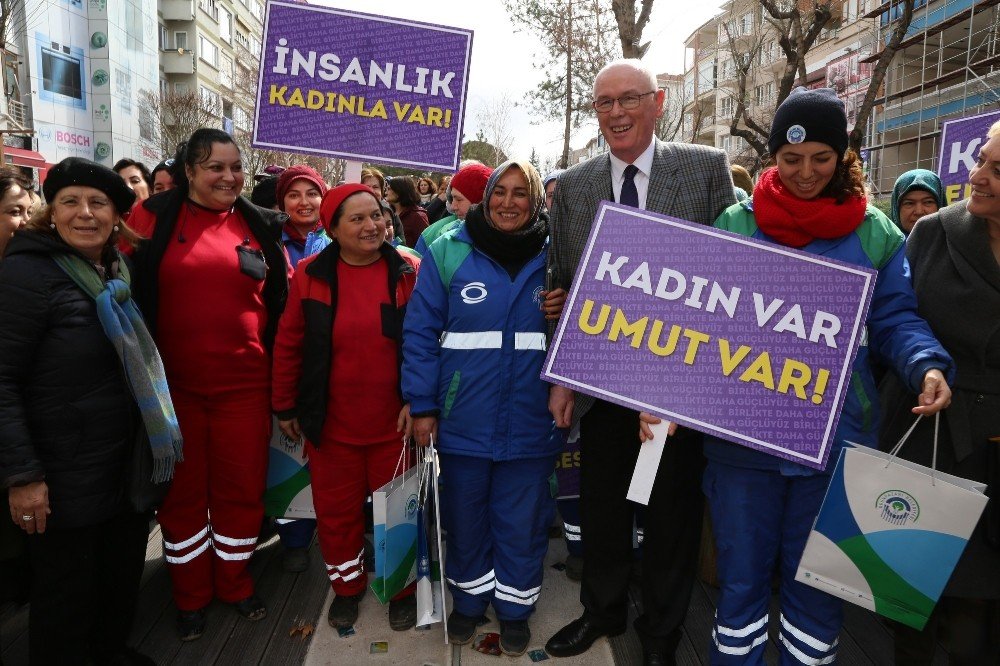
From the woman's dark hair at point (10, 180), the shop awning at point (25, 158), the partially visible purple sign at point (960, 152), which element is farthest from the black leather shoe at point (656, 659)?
the shop awning at point (25, 158)

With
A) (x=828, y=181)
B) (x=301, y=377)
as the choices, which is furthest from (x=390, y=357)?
(x=828, y=181)

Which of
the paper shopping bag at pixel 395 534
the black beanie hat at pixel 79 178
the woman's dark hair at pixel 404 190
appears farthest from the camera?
the woman's dark hair at pixel 404 190

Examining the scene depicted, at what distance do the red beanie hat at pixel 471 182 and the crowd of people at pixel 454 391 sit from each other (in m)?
0.79

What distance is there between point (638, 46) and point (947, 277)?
7.37 meters

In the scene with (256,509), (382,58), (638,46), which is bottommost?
(256,509)

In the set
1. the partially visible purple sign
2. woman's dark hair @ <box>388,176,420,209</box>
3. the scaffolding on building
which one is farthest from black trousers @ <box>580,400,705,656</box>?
the scaffolding on building

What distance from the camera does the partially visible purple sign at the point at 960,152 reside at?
4820 mm

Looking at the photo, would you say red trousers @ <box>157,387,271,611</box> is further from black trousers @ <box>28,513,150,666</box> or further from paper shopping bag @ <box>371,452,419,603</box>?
paper shopping bag @ <box>371,452,419,603</box>

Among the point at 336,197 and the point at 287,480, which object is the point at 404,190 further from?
the point at 287,480

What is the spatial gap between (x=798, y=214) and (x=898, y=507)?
3.21 feet

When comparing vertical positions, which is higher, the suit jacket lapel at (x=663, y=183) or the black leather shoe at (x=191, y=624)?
the suit jacket lapel at (x=663, y=183)

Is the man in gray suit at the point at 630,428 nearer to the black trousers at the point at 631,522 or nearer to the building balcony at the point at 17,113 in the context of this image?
the black trousers at the point at 631,522

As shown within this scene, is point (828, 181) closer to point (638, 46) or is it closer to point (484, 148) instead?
point (638, 46)

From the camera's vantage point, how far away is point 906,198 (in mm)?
4230
